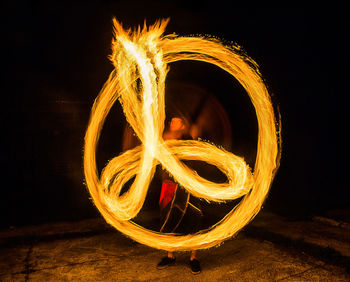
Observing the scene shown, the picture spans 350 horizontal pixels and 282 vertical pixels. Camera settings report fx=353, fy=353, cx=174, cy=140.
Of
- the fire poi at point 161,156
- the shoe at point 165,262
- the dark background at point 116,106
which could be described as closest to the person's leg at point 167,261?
the shoe at point 165,262

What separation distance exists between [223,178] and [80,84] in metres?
3.47

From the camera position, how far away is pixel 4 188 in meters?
6.46

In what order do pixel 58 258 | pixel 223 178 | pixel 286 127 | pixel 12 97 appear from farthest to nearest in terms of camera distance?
pixel 223 178
pixel 286 127
pixel 12 97
pixel 58 258

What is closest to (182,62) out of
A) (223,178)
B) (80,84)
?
(80,84)

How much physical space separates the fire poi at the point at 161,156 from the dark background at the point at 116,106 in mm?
2083

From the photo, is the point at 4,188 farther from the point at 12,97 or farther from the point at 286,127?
the point at 286,127

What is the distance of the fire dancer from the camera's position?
14.5ft

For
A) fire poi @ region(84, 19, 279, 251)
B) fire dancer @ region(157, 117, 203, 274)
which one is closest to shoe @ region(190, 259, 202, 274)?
fire dancer @ region(157, 117, 203, 274)

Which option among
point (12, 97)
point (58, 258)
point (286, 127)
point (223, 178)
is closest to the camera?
point (58, 258)

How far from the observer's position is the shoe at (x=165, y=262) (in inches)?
174

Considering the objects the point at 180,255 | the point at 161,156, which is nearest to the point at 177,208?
the point at 161,156

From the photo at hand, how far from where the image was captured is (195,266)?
14.1 feet

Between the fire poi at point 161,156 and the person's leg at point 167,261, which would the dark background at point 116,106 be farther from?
the person's leg at point 167,261

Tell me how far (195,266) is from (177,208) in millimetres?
730
